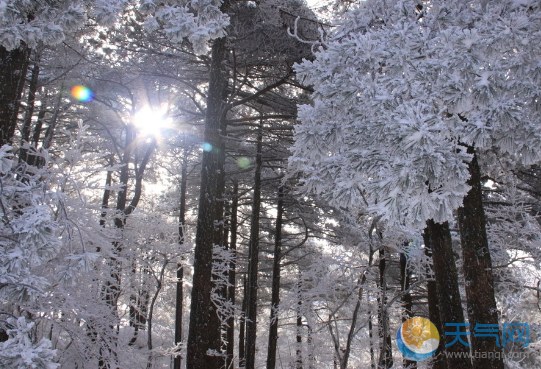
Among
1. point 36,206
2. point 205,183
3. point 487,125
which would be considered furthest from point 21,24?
point 487,125

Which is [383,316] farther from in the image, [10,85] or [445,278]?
[10,85]

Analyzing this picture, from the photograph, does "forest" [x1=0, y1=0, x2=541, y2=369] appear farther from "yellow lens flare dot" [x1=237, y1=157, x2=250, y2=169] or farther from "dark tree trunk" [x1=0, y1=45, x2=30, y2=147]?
"yellow lens flare dot" [x1=237, y1=157, x2=250, y2=169]

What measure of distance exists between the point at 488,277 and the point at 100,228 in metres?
5.71

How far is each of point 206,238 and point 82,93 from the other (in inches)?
309

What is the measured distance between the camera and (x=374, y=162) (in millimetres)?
4480

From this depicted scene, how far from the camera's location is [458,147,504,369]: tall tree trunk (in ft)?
17.0

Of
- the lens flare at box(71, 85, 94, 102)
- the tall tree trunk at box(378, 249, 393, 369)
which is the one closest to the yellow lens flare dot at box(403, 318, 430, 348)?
the tall tree trunk at box(378, 249, 393, 369)

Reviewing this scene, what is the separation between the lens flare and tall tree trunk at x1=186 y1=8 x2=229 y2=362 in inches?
252

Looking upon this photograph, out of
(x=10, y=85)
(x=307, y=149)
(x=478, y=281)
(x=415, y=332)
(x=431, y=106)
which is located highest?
(x=10, y=85)

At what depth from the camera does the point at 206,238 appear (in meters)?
5.96

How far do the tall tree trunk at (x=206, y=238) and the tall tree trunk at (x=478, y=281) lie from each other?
4.07 meters

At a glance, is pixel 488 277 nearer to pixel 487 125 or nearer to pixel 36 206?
pixel 487 125

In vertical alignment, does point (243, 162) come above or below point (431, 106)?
above

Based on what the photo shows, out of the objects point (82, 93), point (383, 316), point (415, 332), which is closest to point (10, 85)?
point (383, 316)
